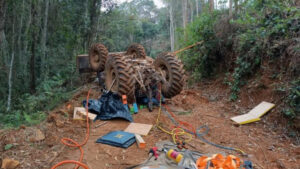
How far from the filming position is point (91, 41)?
34.6ft

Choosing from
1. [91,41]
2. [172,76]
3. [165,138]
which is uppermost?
[91,41]

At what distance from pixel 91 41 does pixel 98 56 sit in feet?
13.5

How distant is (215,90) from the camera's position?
643 centimetres

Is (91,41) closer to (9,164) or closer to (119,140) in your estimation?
(119,140)

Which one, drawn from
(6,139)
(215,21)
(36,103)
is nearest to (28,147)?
(6,139)

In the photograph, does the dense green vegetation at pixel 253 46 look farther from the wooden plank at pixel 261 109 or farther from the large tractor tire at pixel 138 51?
the large tractor tire at pixel 138 51

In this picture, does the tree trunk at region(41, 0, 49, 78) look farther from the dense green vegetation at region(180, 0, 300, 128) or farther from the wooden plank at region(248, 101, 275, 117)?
the wooden plank at region(248, 101, 275, 117)

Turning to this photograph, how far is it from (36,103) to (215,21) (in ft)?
21.1

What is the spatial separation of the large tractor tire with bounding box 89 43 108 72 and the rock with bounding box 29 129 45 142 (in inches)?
150

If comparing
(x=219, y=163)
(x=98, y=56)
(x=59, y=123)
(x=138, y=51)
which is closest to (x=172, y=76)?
(x=138, y=51)

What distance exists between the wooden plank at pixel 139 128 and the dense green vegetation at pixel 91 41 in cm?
190

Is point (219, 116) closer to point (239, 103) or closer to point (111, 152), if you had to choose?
point (239, 103)

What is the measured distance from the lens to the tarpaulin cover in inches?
155

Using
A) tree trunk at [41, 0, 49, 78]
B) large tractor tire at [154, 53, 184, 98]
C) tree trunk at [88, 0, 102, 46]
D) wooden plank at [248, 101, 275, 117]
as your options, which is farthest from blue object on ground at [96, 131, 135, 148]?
tree trunk at [88, 0, 102, 46]
